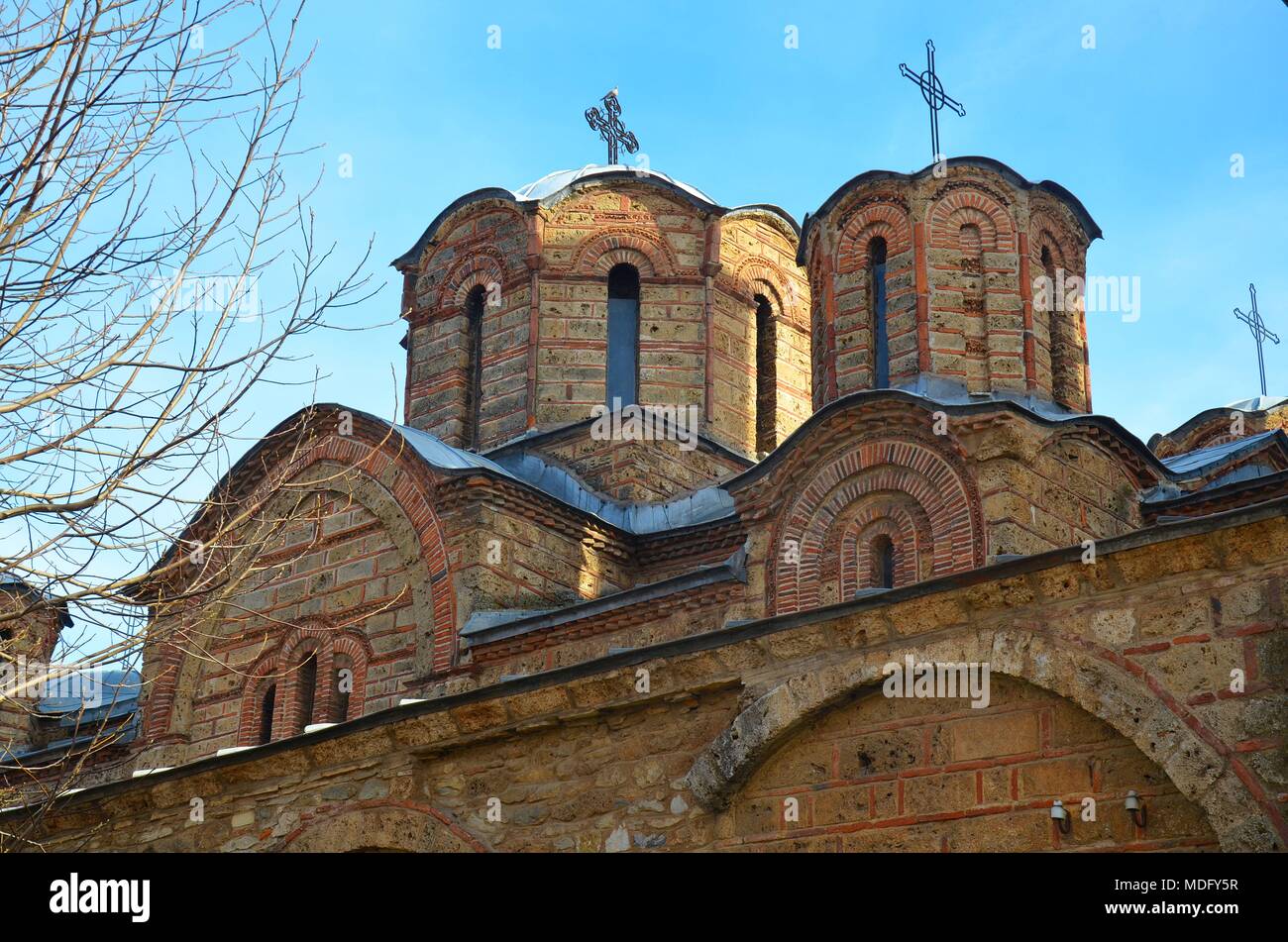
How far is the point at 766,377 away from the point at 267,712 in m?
5.61

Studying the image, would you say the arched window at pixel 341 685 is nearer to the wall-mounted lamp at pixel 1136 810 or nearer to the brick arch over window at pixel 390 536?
the brick arch over window at pixel 390 536

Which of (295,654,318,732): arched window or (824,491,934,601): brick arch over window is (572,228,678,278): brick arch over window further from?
(824,491,934,601): brick arch over window

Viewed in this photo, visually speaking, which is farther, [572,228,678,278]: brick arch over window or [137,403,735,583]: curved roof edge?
[572,228,678,278]: brick arch over window

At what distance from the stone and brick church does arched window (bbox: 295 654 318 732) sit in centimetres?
2

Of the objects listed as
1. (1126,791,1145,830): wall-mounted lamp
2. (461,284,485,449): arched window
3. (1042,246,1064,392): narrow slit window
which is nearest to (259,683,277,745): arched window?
(461,284,485,449): arched window

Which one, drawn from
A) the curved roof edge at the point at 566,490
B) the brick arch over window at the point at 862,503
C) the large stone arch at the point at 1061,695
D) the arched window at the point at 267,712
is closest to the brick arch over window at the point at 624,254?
the curved roof edge at the point at 566,490

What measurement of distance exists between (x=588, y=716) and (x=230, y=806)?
87.5 inches

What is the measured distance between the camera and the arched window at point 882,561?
11.3 metres

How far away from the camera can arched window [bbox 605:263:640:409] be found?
15.1 meters

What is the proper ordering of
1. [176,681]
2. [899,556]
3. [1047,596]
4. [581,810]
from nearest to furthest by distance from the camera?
[1047,596]
[581,810]
[899,556]
[176,681]
